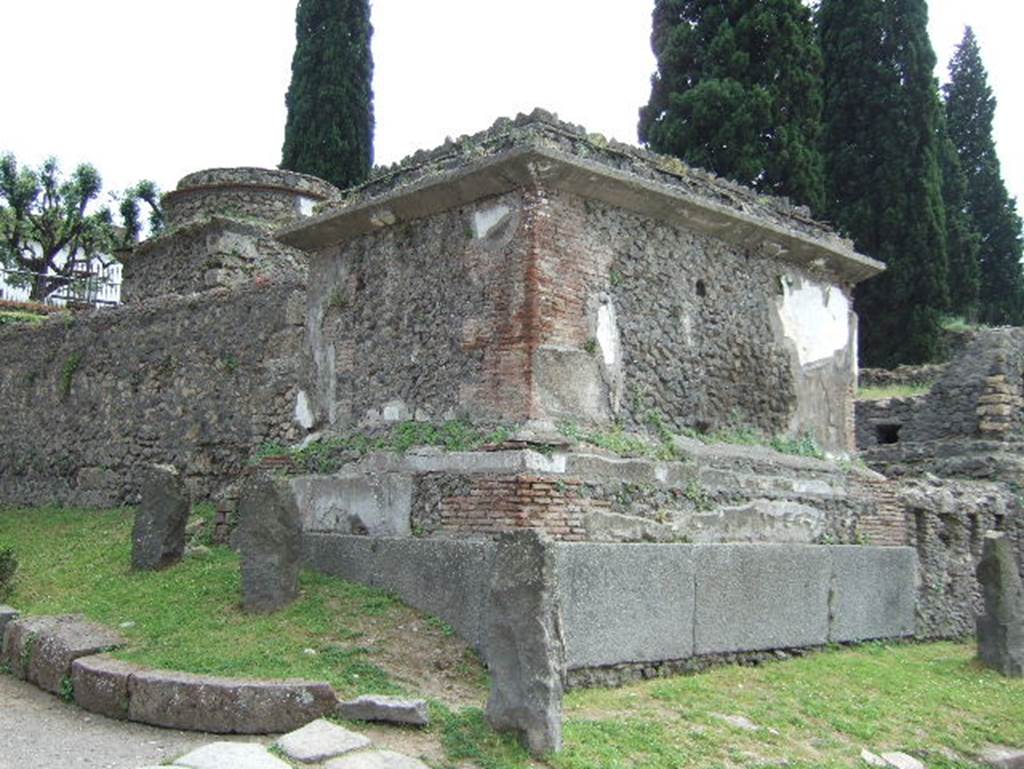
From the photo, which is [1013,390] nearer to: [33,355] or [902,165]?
[902,165]

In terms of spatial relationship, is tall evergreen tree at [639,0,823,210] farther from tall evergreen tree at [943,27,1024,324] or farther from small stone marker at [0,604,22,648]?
small stone marker at [0,604,22,648]

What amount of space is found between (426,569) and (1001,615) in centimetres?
543

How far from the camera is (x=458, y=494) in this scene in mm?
8344

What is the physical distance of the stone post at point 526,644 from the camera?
20.4 feet

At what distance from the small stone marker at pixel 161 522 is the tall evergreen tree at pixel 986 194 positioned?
26824mm

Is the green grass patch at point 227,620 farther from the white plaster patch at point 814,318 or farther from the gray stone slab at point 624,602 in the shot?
the white plaster patch at point 814,318

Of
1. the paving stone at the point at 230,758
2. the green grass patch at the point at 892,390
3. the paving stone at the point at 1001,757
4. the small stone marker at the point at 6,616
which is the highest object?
the green grass patch at the point at 892,390

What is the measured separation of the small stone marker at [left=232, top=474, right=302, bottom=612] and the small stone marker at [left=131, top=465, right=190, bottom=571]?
5.93ft

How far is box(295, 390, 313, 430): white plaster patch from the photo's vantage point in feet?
34.6

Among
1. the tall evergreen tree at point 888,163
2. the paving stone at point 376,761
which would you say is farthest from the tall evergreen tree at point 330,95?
the paving stone at point 376,761

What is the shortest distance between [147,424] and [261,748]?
9.39m

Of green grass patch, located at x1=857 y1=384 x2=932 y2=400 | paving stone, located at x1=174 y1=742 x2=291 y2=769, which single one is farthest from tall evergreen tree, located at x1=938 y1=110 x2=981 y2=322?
paving stone, located at x1=174 y1=742 x2=291 y2=769

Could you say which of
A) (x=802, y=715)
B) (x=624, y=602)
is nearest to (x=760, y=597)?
(x=802, y=715)

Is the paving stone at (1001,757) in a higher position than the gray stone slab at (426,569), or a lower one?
lower
